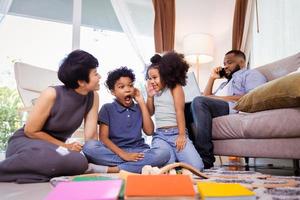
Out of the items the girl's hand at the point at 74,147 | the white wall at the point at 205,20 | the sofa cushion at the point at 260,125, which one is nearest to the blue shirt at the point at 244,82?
the sofa cushion at the point at 260,125

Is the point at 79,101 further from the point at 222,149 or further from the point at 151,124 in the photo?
the point at 222,149

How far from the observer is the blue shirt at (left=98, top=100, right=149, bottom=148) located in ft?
5.28

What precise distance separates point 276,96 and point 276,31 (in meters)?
1.30

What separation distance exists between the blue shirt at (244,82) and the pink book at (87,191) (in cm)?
145

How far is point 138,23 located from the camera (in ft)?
12.0

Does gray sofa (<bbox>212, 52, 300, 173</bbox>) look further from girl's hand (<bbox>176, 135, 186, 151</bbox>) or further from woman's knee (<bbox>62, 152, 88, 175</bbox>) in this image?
woman's knee (<bbox>62, 152, 88, 175</bbox>)

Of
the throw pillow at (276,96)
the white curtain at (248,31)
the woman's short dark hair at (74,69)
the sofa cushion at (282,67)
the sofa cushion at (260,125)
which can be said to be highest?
the white curtain at (248,31)

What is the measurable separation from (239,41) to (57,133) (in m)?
2.75

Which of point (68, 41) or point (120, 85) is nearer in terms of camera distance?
point (120, 85)

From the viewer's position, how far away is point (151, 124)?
1702 mm

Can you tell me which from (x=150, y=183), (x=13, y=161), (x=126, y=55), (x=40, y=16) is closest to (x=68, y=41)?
(x=40, y=16)

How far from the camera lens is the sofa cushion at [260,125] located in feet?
4.29

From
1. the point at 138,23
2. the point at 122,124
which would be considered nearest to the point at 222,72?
the point at 122,124

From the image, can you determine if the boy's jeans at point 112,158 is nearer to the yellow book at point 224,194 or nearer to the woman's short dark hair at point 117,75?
the woman's short dark hair at point 117,75
